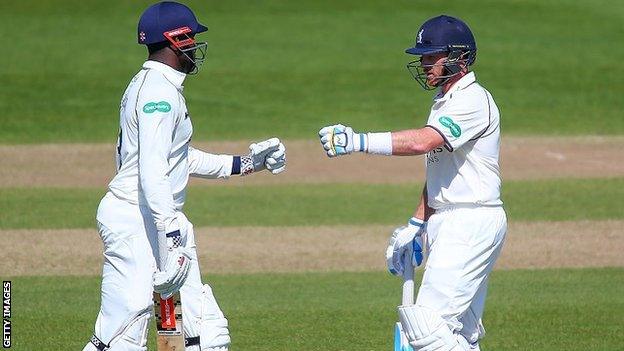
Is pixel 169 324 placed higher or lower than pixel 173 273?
lower

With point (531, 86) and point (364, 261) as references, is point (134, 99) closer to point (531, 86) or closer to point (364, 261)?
point (364, 261)

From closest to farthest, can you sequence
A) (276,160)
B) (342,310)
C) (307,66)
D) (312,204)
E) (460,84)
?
1. (460,84)
2. (276,160)
3. (342,310)
4. (312,204)
5. (307,66)

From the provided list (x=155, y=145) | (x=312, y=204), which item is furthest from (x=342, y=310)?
(x=312, y=204)

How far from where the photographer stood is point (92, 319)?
9.68 m

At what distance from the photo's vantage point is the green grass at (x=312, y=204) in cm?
1405

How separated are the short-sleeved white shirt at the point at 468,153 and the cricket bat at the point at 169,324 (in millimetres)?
1616

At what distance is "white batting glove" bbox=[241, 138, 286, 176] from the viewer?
767 centimetres

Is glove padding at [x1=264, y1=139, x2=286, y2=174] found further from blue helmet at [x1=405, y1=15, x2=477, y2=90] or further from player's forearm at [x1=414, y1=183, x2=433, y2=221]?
blue helmet at [x1=405, y1=15, x2=477, y2=90]

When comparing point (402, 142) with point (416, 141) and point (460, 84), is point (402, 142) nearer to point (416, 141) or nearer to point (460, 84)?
point (416, 141)

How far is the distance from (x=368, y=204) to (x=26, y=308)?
5.90 metres

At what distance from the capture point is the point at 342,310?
10.0 metres

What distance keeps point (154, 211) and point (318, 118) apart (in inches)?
554

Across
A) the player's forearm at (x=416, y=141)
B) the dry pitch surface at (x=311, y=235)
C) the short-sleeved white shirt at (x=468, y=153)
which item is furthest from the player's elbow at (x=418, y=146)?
the dry pitch surface at (x=311, y=235)

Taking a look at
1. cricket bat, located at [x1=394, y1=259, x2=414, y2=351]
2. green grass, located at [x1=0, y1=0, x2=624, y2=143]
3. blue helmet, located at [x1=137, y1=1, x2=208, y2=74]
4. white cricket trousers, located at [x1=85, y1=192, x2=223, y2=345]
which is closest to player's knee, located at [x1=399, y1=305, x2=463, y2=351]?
cricket bat, located at [x1=394, y1=259, x2=414, y2=351]
